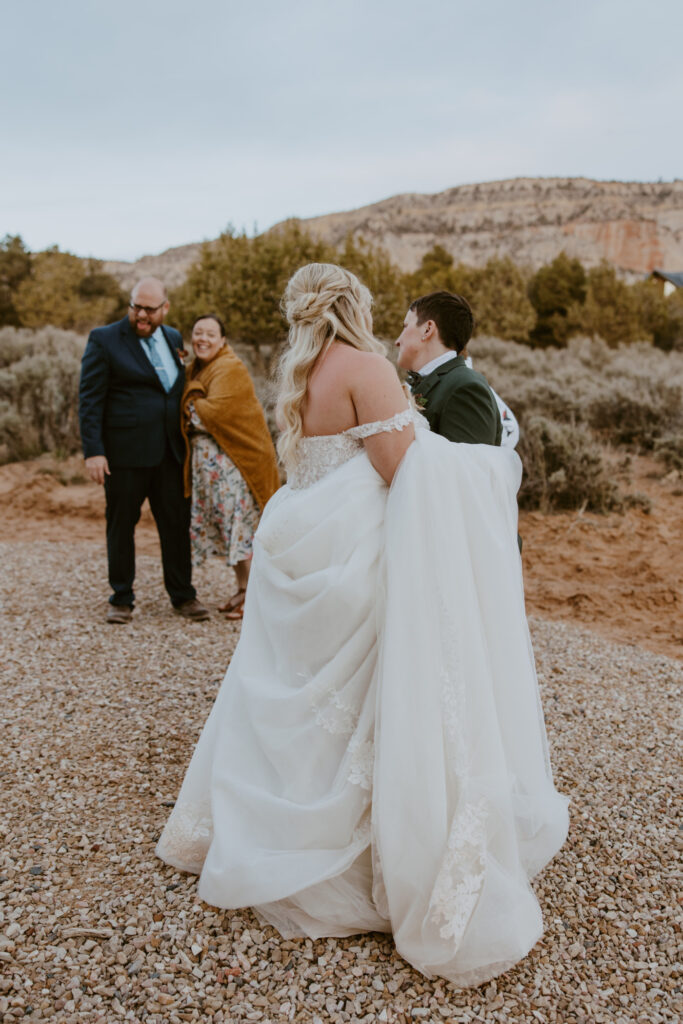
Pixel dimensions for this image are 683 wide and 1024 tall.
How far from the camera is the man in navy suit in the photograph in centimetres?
504

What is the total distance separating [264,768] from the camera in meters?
2.47

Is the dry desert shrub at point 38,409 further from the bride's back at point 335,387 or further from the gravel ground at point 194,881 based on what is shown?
the bride's back at point 335,387

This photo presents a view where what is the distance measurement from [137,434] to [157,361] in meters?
0.54

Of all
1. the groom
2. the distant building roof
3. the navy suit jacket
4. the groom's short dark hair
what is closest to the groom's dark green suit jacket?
the groom

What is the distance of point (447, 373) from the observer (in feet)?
9.51

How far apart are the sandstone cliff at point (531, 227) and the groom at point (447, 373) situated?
6114cm

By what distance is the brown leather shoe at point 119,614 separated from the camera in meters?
5.24

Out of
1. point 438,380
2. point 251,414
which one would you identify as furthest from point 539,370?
Answer: point 438,380

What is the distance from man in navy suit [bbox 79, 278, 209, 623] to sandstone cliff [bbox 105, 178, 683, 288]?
58.6m

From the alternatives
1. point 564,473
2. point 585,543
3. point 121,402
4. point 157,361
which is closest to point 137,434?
point 121,402

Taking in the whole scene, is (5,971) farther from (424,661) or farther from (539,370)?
(539,370)

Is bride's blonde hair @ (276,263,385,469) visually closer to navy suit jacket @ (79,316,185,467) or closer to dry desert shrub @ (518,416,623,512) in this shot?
navy suit jacket @ (79,316,185,467)

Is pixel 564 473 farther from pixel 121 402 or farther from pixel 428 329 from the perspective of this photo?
pixel 428 329

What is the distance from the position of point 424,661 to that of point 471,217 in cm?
7840
